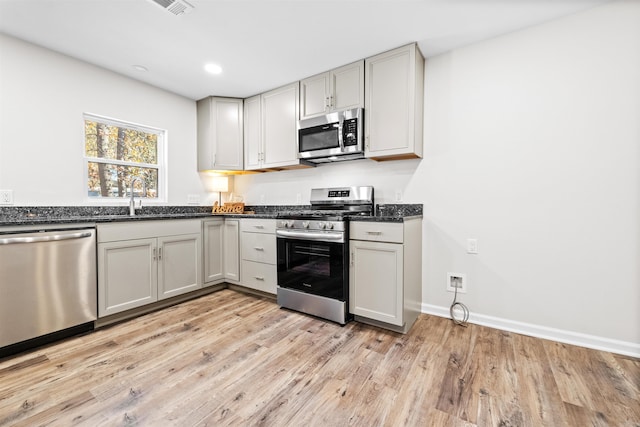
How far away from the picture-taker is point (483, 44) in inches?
91.4

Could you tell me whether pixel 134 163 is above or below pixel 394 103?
below

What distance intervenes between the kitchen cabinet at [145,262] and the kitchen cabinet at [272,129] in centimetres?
107

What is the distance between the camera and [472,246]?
2.38 metres

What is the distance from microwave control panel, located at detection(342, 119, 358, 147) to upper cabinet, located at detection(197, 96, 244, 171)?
1522 millimetres

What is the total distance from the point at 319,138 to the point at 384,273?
1.47 meters

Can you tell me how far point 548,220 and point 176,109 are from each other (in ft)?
13.0

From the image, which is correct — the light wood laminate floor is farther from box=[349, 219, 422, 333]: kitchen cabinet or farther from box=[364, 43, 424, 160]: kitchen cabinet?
box=[364, 43, 424, 160]: kitchen cabinet

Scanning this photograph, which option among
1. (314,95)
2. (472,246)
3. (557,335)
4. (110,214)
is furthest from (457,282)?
(110,214)

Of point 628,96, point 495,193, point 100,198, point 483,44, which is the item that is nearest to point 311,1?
point 483,44

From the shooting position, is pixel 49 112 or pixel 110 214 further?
pixel 110 214

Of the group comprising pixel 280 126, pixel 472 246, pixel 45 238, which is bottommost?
pixel 472 246

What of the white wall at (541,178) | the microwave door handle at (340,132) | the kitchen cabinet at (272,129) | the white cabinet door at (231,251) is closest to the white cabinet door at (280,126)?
the kitchen cabinet at (272,129)

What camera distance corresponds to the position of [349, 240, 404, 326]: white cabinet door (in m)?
2.14

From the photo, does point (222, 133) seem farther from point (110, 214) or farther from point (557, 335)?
point (557, 335)
